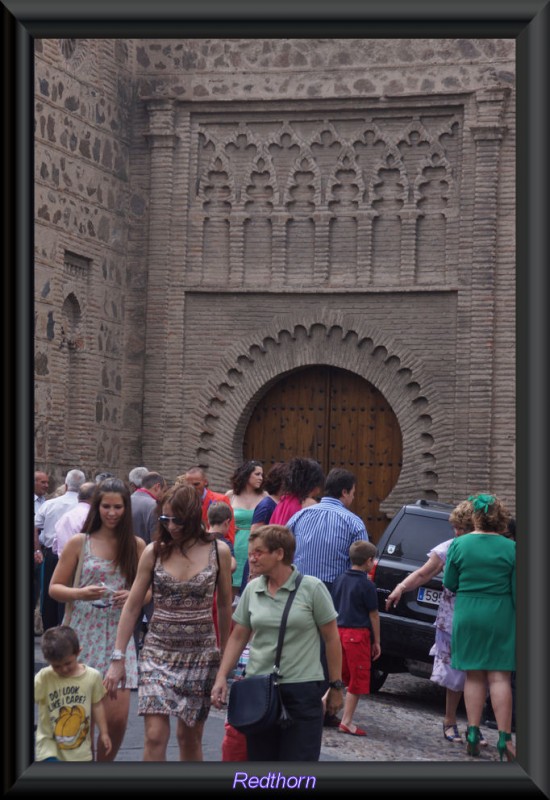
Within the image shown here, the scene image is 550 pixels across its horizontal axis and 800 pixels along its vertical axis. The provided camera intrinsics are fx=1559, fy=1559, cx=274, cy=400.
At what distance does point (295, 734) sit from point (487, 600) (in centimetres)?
292

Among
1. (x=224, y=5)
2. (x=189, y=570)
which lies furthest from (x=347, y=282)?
(x=224, y=5)

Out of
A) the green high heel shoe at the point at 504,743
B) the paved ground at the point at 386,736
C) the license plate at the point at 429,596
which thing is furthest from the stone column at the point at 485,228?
the green high heel shoe at the point at 504,743

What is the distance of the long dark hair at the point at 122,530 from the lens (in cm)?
787

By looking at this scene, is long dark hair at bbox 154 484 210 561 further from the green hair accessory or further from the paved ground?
the green hair accessory

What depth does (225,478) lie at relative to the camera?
21.5 meters

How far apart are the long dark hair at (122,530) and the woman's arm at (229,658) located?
872mm

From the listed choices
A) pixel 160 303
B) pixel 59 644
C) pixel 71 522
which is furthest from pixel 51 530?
pixel 160 303

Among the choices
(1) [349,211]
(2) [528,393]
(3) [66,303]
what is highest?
(1) [349,211]

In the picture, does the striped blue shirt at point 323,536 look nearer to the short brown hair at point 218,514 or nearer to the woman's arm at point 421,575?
the short brown hair at point 218,514

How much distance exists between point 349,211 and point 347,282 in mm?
998

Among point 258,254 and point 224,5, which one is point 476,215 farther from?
point 224,5

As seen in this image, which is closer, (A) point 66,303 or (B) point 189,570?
(B) point 189,570

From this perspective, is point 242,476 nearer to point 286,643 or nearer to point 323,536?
point 323,536

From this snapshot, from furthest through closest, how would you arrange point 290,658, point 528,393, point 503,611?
point 503,611, point 290,658, point 528,393
